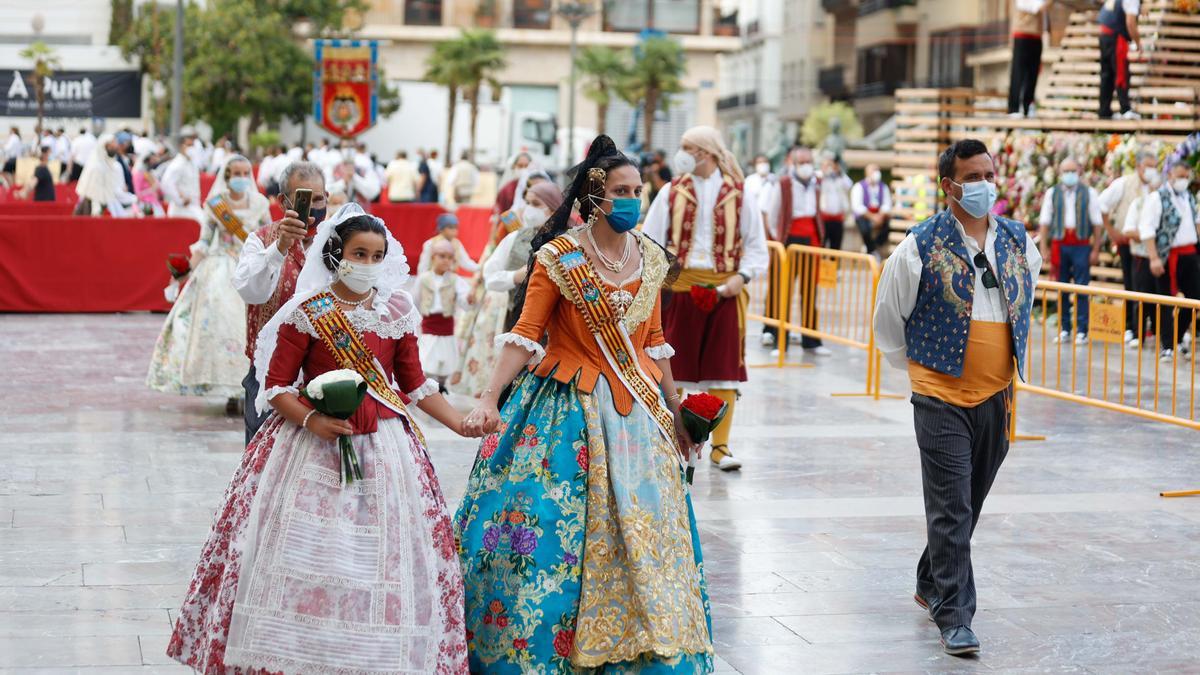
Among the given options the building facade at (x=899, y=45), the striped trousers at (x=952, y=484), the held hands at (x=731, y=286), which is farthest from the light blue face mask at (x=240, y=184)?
the building facade at (x=899, y=45)

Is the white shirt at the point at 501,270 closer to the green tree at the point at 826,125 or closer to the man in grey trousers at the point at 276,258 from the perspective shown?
the man in grey trousers at the point at 276,258

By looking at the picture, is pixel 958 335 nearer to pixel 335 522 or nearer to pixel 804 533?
pixel 804 533

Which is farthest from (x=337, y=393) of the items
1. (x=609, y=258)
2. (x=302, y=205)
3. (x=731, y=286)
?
(x=731, y=286)

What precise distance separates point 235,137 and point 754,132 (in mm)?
22810

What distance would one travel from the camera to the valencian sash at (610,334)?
5301 mm

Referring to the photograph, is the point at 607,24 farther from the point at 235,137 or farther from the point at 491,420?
the point at 491,420

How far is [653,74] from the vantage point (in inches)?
2356

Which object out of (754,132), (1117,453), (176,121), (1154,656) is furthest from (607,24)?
(1154,656)

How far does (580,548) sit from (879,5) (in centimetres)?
5020

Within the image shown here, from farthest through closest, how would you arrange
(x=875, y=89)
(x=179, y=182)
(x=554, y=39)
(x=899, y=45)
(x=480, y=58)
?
(x=554, y=39) → (x=480, y=58) → (x=875, y=89) → (x=899, y=45) → (x=179, y=182)

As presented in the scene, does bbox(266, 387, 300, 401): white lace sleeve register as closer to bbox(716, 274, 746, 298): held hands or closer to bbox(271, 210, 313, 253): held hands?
bbox(271, 210, 313, 253): held hands

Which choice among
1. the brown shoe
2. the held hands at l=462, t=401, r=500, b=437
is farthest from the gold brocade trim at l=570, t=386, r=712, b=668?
the brown shoe

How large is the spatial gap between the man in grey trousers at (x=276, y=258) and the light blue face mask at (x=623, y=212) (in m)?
1.21

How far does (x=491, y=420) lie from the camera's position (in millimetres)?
5078
